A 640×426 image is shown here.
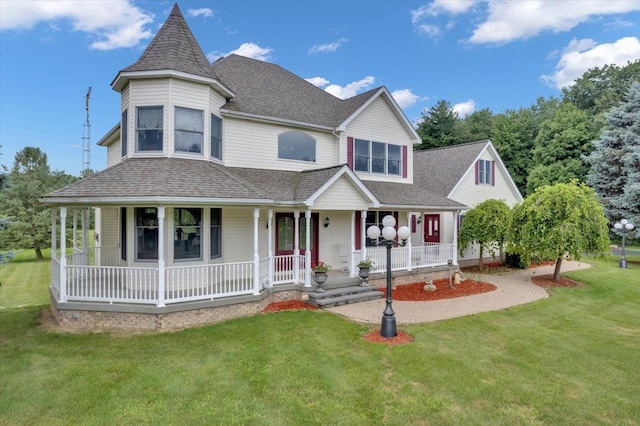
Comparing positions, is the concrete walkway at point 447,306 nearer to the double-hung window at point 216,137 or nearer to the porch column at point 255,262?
the porch column at point 255,262

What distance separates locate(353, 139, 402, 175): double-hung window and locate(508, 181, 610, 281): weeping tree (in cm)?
624

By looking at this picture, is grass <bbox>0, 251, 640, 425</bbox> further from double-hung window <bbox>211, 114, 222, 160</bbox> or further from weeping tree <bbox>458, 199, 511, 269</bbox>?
weeping tree <bbox>458, 199, 511, 269</bbox>

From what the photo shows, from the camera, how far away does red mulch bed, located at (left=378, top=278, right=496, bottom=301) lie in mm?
12539

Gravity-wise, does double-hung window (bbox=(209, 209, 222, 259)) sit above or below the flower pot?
above

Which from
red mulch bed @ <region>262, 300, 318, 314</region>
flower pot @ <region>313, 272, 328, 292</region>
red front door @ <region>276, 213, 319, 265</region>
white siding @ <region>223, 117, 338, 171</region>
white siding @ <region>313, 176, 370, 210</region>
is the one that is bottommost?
red mulch bed @ <region>262, 300, 318, 314</region>

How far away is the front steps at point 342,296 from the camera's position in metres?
11.1

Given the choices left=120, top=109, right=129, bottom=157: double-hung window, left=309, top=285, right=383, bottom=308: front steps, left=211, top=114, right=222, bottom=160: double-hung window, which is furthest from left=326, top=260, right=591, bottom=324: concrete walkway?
left=120, top=109, right=129, bottom=157: double-hung window

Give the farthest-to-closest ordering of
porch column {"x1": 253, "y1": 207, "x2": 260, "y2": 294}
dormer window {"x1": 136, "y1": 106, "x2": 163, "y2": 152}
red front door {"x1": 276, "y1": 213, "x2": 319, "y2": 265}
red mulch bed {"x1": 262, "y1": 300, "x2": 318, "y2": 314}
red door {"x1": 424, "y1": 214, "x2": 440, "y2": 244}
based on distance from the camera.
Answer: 1. red door {"x1": 424, "y1": 214, "x2": 440, "y2": 244}
2. red front door {"x1": 276, "y1": 213, "x2": 319, "y2": 265}
3. dormer window {"x1": 136, "y1": 106, "x2": 163, "y2": 152}
4. red mulch bed {"x1": 262, "y1": 300, "x2": 318, "y2": 314}
5. porch column {"x1": 253, "y1": 207, "x2": 260, "y2": 294}

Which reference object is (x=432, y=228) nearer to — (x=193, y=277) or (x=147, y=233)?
(x=193, y=277)

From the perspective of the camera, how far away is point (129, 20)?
1766 centimetres

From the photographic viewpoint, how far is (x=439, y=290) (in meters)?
13.6

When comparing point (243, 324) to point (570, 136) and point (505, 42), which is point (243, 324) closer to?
point (505, 42)

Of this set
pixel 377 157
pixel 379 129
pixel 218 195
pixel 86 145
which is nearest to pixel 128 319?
pixel 218 195

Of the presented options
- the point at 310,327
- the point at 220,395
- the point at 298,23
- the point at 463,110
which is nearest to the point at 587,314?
the point at 310,327
